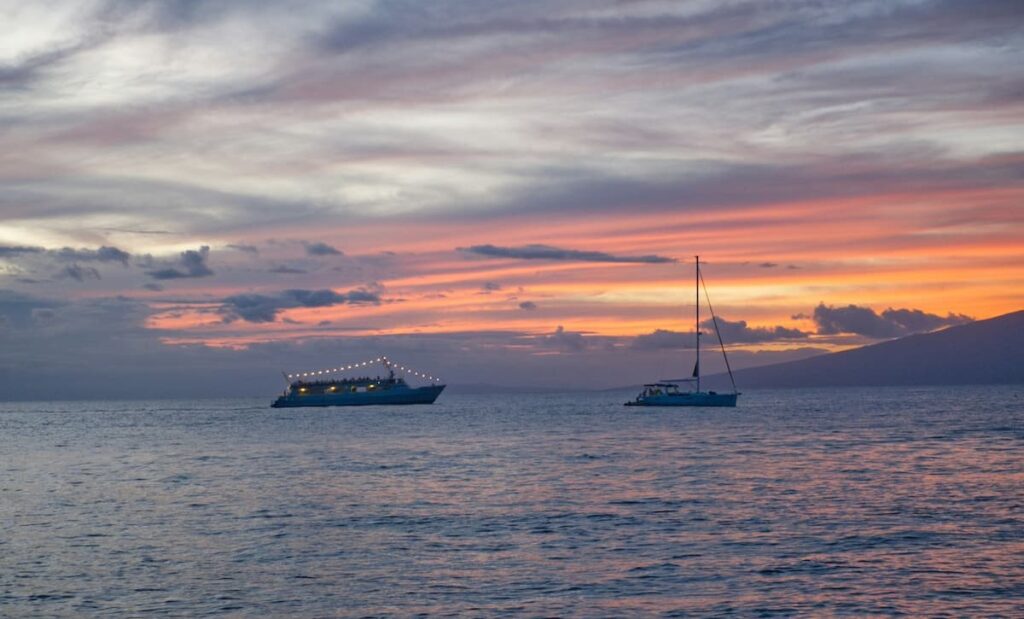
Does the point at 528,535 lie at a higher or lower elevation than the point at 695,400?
lower

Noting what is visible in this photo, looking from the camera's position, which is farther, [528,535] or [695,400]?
[695,400]

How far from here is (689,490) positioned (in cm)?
5691

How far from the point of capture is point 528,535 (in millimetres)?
41594

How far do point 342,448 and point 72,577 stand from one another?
234 ft

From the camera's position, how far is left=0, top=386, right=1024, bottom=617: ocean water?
3008 cm

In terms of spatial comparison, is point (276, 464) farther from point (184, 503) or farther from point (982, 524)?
point (982, 524)

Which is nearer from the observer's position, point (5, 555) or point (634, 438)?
point (5, 555)

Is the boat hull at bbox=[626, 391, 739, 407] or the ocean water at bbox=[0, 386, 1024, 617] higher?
the boat hull at bbox=[626, 391, 739, 407]

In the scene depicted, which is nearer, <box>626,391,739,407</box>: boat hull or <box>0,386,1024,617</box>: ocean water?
<box>0,386,1024,617</box>: ocean water

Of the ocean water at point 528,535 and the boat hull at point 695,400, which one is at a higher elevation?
the boat hull at point 695,400

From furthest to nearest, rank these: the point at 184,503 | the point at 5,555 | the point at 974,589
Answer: the point at 184,503, the point at 5,555, the point at 974,589

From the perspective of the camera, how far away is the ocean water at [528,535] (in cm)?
3008

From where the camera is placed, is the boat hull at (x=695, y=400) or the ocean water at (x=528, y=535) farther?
the boat hull at (x=695, y=400)

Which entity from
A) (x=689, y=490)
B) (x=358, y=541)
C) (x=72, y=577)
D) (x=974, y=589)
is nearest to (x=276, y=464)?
(x=689, y=490)
